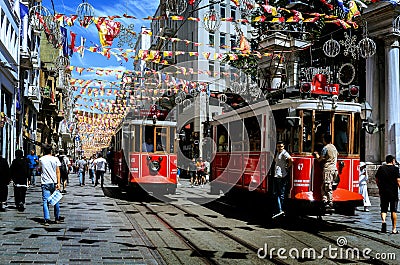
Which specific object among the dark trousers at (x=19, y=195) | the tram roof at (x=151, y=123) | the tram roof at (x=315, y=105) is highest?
the tram roof at (x=315, y=105)

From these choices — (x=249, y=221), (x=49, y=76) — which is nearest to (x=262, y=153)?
(x=249, y=221)

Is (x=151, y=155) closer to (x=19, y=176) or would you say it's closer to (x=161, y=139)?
(x=161, y=139)

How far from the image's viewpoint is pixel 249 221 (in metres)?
13.7

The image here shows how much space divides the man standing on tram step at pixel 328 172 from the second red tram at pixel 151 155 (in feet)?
24.2

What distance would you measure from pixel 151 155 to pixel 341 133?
7.47 m

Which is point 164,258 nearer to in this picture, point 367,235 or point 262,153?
point 367,235

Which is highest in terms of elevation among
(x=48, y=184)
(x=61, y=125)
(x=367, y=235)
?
(x=61, y=125)

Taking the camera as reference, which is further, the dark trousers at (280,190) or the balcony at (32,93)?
the balcony at (32,93)

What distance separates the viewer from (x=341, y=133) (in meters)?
13.0

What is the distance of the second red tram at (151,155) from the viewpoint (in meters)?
18.1

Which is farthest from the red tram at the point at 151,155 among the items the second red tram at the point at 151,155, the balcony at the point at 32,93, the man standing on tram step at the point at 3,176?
the balcony at the point at 32,93

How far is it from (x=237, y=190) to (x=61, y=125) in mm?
58199

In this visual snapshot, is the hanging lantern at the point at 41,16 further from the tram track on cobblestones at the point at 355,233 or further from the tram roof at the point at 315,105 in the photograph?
the tram track on cobblestones at the point at 355,233

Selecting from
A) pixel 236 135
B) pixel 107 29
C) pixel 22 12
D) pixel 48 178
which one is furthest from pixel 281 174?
pixel 22 12
